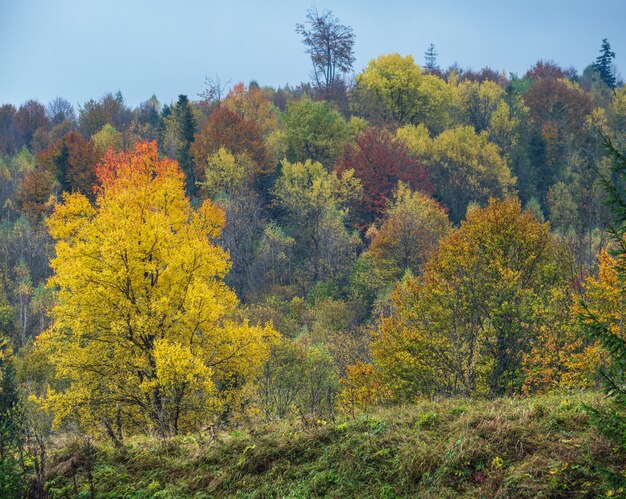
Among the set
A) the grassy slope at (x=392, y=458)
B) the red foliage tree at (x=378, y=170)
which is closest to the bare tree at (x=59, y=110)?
the red foliage tree at (x=378, y=170)

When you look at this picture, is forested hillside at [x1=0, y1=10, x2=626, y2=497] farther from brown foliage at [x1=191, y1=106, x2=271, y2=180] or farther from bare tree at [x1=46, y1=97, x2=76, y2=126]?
bare tree at [x1=46, y1=97, x2=76, y2=126]

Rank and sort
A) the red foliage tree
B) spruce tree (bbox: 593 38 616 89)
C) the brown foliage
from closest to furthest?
the red foliage tree < the brown foliage < spruce tree (bbox: 593 38 616 89)

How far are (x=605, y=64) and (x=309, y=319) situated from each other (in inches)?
3937

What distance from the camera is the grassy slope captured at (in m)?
8.95

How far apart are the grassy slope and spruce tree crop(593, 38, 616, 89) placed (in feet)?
394

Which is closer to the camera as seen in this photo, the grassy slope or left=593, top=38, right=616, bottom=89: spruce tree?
the grassy slope

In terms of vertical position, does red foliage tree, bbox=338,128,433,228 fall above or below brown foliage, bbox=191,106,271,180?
below

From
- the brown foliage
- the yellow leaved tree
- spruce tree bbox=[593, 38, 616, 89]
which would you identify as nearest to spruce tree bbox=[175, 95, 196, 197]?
the brown foliage

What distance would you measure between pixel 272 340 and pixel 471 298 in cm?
739

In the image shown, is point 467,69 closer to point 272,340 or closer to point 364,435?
point 272,340

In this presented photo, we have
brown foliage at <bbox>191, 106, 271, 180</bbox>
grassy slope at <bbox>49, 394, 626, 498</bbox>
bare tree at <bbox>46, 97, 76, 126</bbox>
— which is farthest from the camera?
bare tree at <bbox>46, 97, 76, 126</bbox>

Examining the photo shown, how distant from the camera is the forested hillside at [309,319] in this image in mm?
9898

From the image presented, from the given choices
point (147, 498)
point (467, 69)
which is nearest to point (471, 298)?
point (147, 498)

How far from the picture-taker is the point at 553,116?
8688 cm
